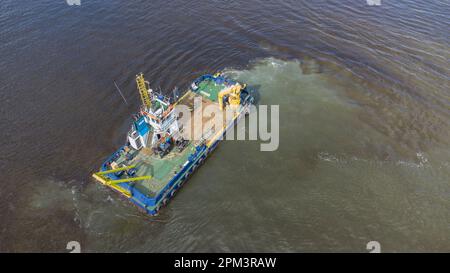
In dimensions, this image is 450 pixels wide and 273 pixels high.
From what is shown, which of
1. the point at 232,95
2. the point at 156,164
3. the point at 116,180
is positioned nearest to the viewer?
the point at 116,180

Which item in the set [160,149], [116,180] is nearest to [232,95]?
[160,149]

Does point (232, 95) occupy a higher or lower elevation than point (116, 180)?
higher

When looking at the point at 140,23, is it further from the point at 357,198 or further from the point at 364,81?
the point at 357,198

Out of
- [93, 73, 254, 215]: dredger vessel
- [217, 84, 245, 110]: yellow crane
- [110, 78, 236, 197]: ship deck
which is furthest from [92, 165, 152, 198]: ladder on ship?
[217, 84, 245, 110]: yellow crane

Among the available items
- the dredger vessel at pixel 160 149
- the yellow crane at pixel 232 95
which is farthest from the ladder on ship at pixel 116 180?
the yellow crane at pixel 232 95

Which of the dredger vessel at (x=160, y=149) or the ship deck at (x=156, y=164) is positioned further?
the ship deck at (x=156, y=164)

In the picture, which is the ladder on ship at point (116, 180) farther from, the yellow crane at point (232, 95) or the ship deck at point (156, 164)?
the yellow crane at point (232, 95)

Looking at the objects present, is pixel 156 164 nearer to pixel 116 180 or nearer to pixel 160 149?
pixel 160 149

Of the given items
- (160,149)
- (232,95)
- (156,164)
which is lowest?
(156,164)

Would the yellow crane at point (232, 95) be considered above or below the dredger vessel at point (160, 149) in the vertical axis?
above

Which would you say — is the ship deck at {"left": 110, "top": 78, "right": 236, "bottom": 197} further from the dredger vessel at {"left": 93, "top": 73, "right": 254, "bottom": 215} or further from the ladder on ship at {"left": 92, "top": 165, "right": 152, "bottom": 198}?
the ladder on ship at {"left": 92, "top": 165, "right": 152, "bottom": 198}

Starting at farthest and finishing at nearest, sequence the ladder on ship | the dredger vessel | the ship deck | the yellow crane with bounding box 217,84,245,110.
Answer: the yellow crane with bounding box 217,84,245,110 → the ship deck → the dredger vessel → the ladder on ship
